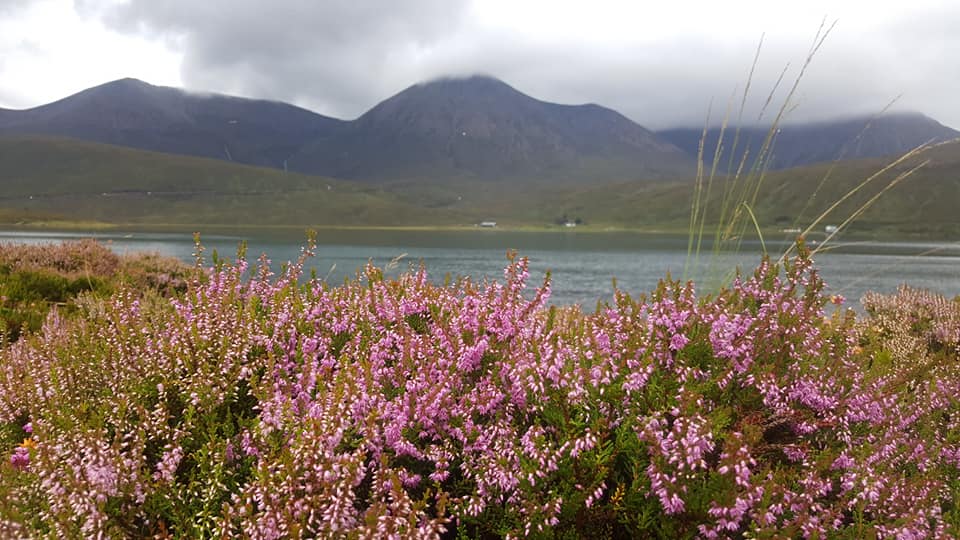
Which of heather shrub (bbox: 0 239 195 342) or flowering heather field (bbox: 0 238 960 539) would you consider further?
heather shrub (bbox: 0 239 195 342)

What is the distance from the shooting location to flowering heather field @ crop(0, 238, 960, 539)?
8.91ft

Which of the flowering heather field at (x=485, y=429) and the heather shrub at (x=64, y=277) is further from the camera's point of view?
the heather shrub at (x=64, y=277)

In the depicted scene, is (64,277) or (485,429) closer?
(485,429)

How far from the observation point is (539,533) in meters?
2.82

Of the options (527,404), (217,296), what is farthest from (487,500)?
(217,296)

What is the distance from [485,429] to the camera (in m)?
3.21

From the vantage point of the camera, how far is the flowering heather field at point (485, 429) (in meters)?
2.71

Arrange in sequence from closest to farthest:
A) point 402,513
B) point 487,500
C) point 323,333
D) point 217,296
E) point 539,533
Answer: point 402,513 < point 539,533 < point 487,500 < point 323,333 < point 217,296

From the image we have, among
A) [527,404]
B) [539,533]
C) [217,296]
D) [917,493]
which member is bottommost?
[539,533]

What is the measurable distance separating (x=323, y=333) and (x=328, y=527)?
185 cm

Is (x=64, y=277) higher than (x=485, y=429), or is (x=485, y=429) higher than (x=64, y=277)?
(x=485, y=429)

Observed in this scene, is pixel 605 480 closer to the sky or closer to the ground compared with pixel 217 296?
closer to the ground

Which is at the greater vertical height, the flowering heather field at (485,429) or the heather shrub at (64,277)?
the flowering heather field at (485,429)

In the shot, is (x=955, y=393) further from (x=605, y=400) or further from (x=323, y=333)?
(x=323, y=333)
